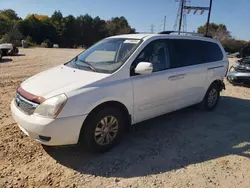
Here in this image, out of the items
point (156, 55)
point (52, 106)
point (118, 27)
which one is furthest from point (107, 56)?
point (118, 27)

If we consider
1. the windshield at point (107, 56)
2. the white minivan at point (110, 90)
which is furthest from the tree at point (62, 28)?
→ the white minivan at point (110, 90)

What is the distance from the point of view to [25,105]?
3.23 meters

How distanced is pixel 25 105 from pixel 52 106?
1.73ft

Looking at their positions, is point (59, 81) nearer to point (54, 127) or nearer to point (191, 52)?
point (54, 127)

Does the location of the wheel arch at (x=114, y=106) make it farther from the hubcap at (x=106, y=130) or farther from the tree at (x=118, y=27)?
the tree at (x=118, y=27)

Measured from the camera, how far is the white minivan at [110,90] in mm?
3051

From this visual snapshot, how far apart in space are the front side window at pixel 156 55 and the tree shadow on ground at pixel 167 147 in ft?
4.06

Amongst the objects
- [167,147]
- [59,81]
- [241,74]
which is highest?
[59,81]

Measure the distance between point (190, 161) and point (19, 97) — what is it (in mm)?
2691

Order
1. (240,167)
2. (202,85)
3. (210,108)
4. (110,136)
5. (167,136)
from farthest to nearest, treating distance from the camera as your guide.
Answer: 1. (210,108)
2. (202,85)
3. (167,136)
4. (110,136)
5. (240,167)

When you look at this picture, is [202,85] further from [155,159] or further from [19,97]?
[19,97]

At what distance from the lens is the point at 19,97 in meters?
3.43

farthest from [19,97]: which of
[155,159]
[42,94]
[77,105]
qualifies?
[155,159]

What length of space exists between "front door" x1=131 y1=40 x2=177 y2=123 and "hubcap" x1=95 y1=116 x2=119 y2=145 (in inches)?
17.6
